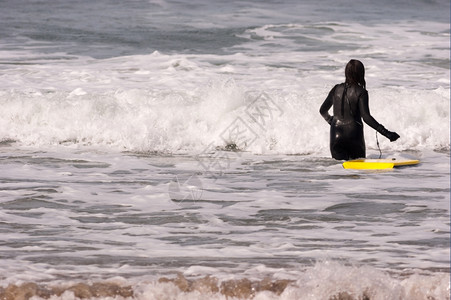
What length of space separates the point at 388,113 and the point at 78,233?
7.63 metres

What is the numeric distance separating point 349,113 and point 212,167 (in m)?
1.71

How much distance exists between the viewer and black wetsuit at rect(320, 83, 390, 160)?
10.1 m

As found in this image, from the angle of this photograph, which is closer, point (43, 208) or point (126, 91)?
point (43, 208)

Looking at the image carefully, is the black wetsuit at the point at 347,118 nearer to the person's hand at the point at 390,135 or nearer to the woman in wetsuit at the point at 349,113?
the woman in wetsuit at the point at 349,113

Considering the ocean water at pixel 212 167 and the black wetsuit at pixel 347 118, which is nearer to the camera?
the ocean water at pixel 212 167

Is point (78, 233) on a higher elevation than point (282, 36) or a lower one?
lower

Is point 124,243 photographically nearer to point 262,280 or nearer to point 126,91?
point 262,280

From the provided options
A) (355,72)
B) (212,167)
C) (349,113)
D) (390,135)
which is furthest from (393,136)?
(212,167)

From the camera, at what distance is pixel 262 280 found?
18.5ft

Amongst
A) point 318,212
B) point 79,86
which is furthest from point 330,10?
point 318,212

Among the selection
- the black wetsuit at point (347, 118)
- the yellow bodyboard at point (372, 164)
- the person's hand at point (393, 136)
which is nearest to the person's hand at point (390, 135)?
the person's hand at point (393, 136)

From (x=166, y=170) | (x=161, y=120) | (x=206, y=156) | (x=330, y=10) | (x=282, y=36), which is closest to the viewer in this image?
(x=166, y=170)

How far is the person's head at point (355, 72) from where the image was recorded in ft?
32.7

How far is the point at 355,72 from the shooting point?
1001cm
